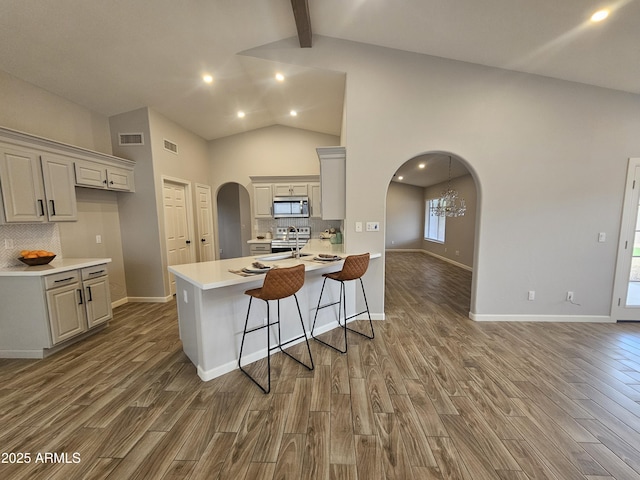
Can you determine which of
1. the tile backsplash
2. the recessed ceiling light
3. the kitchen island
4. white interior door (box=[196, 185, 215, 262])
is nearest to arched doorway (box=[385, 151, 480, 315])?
the recessed ceiling light

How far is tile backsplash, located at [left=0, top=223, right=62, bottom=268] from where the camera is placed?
269 cm

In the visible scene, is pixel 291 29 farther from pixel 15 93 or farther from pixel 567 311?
pixel 567 311

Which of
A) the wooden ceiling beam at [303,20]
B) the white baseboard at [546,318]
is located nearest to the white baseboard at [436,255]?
the white baseboard at [546,318]

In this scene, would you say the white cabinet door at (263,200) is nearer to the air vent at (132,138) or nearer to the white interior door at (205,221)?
the white interior door at (205,221)

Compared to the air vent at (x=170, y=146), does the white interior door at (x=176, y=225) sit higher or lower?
lower

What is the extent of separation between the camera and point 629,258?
125 inches

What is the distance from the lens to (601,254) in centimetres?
322

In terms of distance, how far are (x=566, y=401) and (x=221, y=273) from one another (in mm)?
2981

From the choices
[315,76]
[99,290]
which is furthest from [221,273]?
[315,76]

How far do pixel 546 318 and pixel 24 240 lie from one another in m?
6.48

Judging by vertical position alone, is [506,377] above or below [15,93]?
below

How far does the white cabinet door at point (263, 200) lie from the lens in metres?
5.52

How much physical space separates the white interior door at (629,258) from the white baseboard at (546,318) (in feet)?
0.58

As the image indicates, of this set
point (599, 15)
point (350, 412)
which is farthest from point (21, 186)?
point (599, 15)
